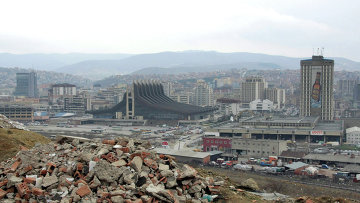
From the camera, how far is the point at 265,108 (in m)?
73.2

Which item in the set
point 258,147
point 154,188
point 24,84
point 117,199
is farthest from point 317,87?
point 24,84

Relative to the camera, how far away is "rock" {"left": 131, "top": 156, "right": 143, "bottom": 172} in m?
7.54

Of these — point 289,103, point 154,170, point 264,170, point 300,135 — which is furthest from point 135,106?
point 154,170

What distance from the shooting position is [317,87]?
50438 millimetres

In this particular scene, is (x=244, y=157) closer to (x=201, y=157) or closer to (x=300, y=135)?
(x=201, y=157)

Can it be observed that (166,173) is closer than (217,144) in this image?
Yes

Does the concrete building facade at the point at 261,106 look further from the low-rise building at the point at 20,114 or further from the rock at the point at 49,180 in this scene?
the rock at the point at 49,180

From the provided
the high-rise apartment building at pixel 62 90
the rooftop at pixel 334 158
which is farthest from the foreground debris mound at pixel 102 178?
the high-rise apartment building at pixel 62 90

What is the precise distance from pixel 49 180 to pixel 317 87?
46.4 meters

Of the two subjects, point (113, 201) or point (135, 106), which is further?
point (135, 106)

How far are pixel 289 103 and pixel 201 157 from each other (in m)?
67.0

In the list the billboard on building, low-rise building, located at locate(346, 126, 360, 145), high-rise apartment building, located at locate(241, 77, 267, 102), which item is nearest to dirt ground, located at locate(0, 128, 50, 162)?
low-rise building, located at locate(346, 126, 360, 145)

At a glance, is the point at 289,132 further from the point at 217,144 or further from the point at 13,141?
the point at 13,141

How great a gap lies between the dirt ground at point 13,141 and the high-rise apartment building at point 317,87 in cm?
4131
